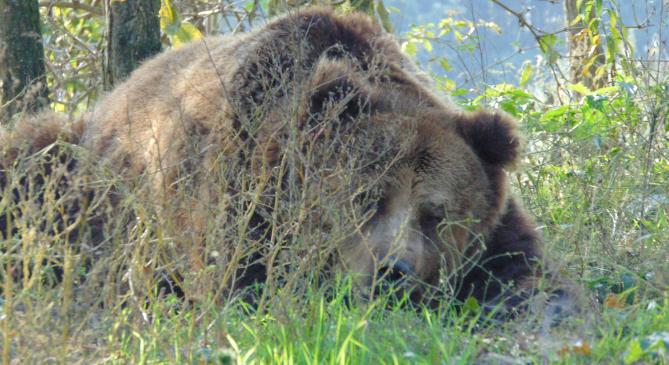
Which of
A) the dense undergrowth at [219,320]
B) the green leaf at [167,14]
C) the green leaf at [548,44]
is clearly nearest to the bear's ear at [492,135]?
the dense undergrowth at [219,320]

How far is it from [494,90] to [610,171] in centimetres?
144

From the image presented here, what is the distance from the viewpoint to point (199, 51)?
602 cm

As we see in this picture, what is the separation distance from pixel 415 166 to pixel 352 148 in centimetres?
44

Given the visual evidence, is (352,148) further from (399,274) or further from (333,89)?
(399,274)

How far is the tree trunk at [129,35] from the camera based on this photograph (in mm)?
6797

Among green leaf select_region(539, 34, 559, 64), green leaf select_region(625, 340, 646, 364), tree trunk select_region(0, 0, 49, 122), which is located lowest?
green leaf select_region(625, 340, 646, 364)

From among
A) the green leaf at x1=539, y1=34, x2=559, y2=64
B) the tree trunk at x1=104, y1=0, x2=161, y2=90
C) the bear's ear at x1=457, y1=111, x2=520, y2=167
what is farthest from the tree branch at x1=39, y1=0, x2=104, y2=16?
the bear's ear at x1=457, y1=111, x2=520, y2=167

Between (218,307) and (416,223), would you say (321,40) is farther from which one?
(218,307)

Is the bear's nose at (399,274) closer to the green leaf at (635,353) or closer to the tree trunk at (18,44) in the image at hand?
the green leaf at (635,353)

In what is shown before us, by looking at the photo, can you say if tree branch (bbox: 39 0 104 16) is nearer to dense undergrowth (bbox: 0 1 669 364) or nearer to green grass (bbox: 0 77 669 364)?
dense undergrowth (bbox: 0 1 669 364)

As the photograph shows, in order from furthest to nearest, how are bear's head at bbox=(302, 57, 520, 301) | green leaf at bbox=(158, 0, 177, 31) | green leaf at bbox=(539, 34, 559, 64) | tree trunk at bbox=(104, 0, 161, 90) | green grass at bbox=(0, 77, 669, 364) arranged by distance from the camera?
green leaf at bbox=(539, 34, 559, 64)
tree trunk at bbox=(104, 0, 161, 90)
green leaf at bbox=(158, 0, 177, 31)
bear's head at bbox=(302, 57, 520, 301)
green grass at bbox=(0, 77, 669, 364)

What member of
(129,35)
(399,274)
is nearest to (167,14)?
(129,35)

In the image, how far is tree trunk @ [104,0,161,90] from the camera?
22.3ft

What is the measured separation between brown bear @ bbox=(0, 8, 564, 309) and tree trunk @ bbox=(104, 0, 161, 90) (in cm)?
108
